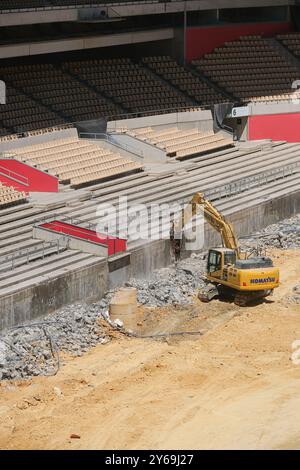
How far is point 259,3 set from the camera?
63.3 m

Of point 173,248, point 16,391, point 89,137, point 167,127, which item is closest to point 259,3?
point 167,127

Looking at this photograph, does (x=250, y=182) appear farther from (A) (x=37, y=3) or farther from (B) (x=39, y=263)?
(B) (x=39, y=263)

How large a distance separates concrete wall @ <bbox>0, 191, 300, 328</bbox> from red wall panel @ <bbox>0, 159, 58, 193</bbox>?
655 cm

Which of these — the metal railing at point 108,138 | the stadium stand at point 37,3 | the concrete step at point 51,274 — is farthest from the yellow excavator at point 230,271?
the stadium stand at point 37,3

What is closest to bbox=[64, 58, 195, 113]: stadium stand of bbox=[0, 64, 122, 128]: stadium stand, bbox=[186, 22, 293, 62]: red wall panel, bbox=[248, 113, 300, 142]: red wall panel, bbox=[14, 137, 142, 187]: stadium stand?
bbox=[0, 64, 122, 128]: stadium stand

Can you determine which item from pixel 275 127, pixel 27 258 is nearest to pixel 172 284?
pixel 27 258

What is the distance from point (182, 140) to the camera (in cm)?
5350

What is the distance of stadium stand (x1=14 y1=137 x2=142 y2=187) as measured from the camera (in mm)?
45688

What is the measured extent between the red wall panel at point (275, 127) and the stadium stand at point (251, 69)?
1590 millimetres

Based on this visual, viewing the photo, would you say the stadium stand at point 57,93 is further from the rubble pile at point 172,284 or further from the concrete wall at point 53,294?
the concrete wall at point 53,294

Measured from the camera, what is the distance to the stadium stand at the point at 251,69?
6009 centimetres

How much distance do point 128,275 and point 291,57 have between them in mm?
29897

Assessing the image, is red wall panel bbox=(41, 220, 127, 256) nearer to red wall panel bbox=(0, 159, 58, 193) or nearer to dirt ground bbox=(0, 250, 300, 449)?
dirt ground bbox=(0, 250, 300, 449)

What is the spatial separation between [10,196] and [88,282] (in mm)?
7207
